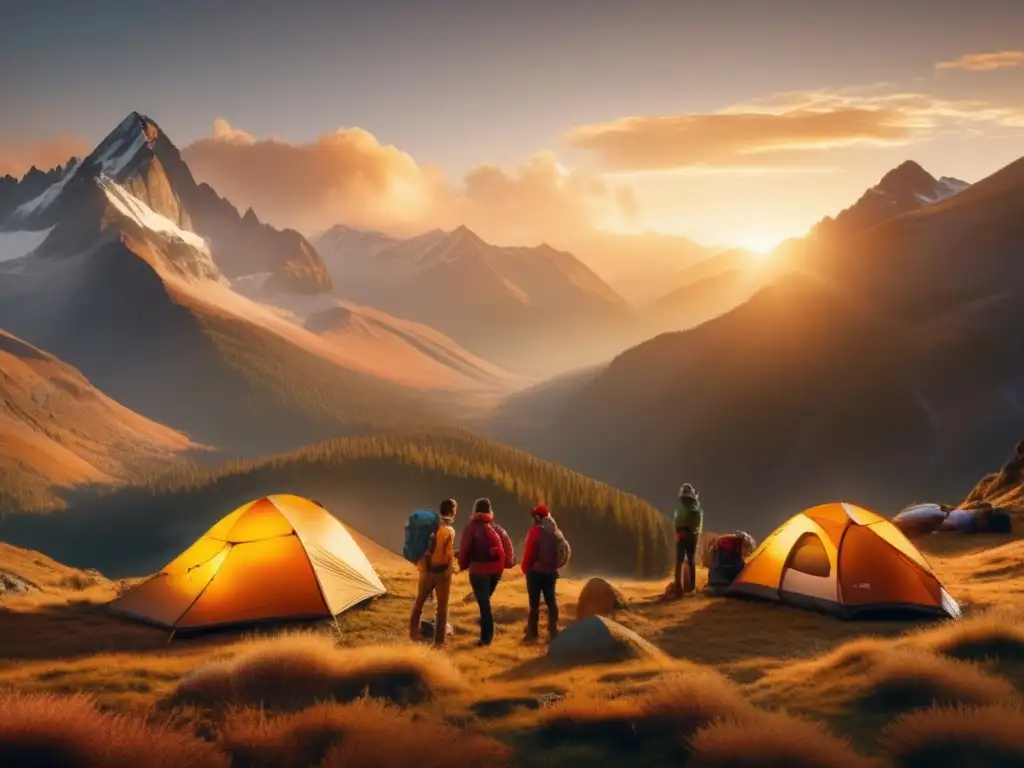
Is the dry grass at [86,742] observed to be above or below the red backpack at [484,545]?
below

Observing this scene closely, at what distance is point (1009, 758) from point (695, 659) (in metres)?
8.80

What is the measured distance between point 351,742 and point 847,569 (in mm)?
17593

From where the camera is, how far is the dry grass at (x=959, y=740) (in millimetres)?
11938

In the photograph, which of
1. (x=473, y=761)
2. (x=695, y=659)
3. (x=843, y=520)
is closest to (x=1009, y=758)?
(x=473, y=761)

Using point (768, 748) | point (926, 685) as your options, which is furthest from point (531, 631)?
point (768, 748)

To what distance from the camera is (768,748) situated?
11.7 meters

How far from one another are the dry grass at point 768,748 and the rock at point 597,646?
19.3 feet

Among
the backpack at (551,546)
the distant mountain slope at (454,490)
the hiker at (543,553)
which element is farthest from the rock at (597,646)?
the distant mountain slope at (454,490)

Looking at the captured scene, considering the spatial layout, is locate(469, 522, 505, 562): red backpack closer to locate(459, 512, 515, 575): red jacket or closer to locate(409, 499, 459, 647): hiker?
locate(459, 512, 515, 575): red jacket

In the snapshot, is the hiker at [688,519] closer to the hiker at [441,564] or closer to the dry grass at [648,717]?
the hiker at [441,564]

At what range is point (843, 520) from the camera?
2538cm

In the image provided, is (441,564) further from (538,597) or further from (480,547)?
(538,597)

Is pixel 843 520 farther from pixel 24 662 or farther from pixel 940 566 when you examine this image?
pixel 24 662

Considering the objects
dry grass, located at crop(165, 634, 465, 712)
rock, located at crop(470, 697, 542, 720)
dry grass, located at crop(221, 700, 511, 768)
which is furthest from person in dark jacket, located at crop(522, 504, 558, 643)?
dry grass, located at crop(221, 700, 511, 768)
